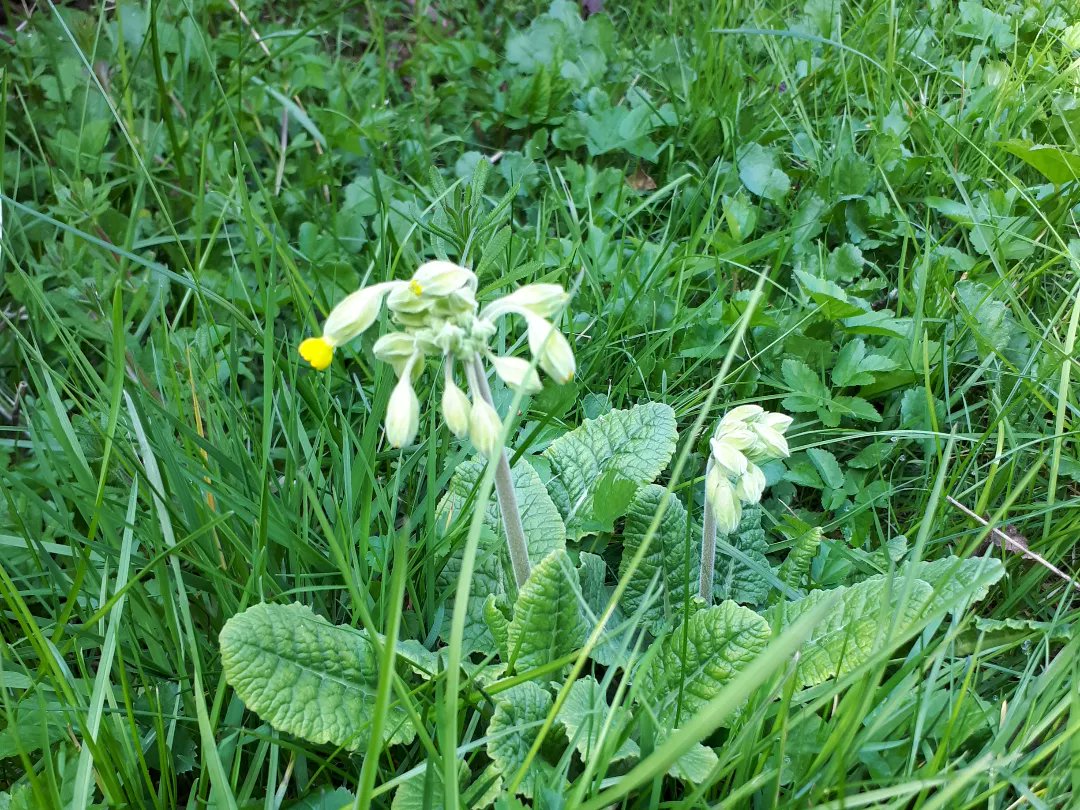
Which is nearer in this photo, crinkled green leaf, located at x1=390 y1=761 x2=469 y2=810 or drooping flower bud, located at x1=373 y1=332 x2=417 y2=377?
drooping flower bud, located at x1=373 y1=332 x2=417 y2=377

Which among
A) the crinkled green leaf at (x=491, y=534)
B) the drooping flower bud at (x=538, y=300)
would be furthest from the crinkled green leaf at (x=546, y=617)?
the drooping flower bud at (x=538, y=300)

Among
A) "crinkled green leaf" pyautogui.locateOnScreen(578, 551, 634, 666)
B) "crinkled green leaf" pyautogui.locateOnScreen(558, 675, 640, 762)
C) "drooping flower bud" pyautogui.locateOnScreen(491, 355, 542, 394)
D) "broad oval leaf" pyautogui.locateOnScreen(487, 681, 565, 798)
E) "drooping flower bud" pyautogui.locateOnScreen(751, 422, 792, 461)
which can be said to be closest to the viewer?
"drooping flower bud" pyautogui.locateOnScreen(491, 355, 542, 394)

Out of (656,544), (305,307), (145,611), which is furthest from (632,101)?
(145,611)

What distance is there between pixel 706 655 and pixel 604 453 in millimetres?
618

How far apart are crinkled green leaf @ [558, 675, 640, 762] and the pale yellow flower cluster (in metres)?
0.49

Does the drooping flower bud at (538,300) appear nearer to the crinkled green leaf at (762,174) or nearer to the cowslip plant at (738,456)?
the cowslip plant at (738,456)

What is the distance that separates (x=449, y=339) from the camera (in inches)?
52.5

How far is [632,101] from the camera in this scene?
3432mm

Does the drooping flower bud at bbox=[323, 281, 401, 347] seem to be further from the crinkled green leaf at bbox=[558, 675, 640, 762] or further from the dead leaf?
the dead leaf

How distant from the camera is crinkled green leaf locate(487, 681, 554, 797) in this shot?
155cm

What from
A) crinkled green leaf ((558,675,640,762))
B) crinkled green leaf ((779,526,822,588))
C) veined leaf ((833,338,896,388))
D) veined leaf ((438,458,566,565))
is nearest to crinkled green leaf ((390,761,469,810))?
crinkled green leaf ((558,675,640,762))

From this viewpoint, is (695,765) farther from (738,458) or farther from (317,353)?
(317,353)

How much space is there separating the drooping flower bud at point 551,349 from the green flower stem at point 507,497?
10cm

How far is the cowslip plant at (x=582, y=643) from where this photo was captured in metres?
1.52
